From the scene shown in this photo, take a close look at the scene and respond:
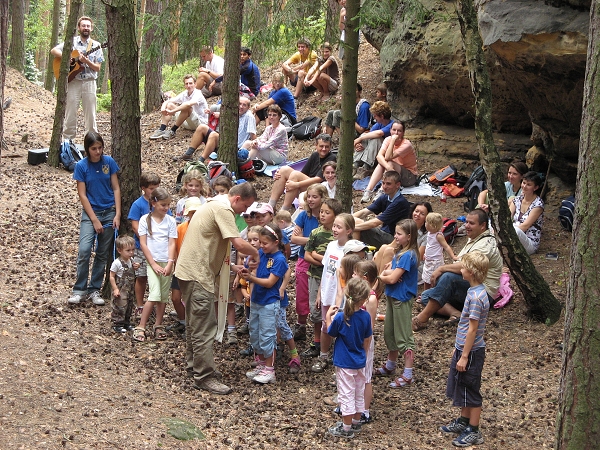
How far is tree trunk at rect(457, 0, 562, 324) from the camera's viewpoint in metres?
7.96

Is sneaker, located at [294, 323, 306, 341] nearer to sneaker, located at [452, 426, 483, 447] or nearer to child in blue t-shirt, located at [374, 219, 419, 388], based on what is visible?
child in blue t-shirt, located at [374, 219, 419, 388]

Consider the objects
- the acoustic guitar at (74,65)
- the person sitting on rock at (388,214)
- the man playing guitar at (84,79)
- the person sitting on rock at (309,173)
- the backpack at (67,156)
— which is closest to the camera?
the person sitting on rock at (388,214)

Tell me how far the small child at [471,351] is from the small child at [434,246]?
8.74 ft

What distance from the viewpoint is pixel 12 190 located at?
450 inches

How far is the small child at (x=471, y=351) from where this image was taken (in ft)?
19.3

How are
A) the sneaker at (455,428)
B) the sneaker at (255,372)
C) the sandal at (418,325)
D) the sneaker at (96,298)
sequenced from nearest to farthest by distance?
1. the sneaker at (455,428)
2. the sneaker at (255,372)
3. the sneaker at (96,298)
4. the sandal at (418,325)

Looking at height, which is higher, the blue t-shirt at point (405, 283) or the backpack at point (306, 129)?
the backpack at point (306, 129)

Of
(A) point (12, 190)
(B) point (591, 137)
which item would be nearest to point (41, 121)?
(A) point (12, 190)

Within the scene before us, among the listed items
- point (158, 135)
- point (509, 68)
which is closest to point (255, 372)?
point (509, 68)

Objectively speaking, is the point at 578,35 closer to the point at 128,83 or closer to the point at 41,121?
the point at 128,83

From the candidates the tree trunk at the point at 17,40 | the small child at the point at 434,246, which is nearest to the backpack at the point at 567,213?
the small child at the point at 434,246

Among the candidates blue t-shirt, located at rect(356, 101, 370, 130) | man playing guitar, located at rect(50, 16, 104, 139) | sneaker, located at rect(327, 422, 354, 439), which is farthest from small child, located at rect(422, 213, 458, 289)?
man playing guitar, located at rect(50, 16, 104, 139)

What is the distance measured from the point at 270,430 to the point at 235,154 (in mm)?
7102

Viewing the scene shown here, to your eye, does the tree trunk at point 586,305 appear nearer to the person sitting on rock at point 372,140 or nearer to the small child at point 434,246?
the small child at point 434,246
